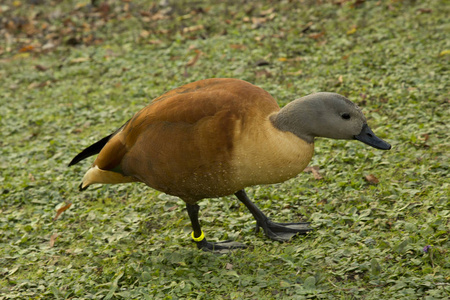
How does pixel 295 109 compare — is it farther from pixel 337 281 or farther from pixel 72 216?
pixel 72 216

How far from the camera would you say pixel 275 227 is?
432cm

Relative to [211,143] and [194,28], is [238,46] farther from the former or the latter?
[211,143]

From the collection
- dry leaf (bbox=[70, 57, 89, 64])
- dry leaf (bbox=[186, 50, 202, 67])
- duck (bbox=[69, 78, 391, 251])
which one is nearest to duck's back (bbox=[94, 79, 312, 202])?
duck (bbox=[69, 78, 391, 251])

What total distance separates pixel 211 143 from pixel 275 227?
1.14 meters

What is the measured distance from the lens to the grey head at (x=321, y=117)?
3607 millimetres

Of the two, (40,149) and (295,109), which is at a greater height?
(295,109)

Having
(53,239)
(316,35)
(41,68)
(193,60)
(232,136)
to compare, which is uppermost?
(232,136)

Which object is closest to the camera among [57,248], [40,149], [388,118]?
[57,248]

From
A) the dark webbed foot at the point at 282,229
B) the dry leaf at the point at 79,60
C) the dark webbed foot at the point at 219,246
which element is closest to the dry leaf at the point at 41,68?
the dry leaf at the point at 79,60

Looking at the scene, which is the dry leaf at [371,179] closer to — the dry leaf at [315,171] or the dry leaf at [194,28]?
the dry leaf at [315,171]

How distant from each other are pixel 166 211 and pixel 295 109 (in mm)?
1958

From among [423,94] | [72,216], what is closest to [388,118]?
[423,94]

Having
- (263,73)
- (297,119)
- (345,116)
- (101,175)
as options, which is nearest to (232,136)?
(297,119)

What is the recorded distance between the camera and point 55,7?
10.9 m
